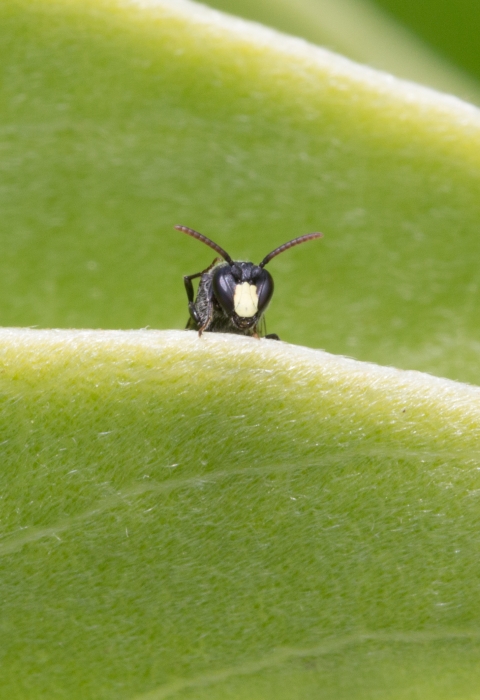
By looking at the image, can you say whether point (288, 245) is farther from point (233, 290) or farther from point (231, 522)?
point (231, 522)

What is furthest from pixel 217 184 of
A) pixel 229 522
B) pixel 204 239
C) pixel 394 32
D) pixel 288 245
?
pixel 394 32

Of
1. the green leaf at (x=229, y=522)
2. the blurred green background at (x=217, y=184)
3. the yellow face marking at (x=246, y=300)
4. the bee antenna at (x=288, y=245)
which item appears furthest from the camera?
the yellow face marking at (x=246, y=300)

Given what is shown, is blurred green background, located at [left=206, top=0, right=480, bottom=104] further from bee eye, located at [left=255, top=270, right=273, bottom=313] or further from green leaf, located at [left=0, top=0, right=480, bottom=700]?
green leaf, located at [left=0, top=0, right=480, bottom=700]

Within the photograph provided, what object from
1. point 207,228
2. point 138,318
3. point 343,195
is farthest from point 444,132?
point 138,318

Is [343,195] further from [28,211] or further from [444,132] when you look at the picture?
[28,211]

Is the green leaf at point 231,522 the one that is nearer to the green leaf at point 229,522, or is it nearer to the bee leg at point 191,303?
the green leaf at point 229,522

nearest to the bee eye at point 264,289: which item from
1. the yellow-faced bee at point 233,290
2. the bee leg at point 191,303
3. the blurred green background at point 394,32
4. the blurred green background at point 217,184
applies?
the yellow-faced bee at point 233,290

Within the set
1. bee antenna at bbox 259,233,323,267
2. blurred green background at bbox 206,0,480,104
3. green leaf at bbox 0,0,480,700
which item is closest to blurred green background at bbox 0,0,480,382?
bee antenna at bbox 259,233,323,267

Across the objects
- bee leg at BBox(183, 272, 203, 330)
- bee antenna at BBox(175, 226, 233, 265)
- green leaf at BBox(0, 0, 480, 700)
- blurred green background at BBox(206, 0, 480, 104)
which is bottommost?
green leaf at BBox(0, 0, 480, 700)
